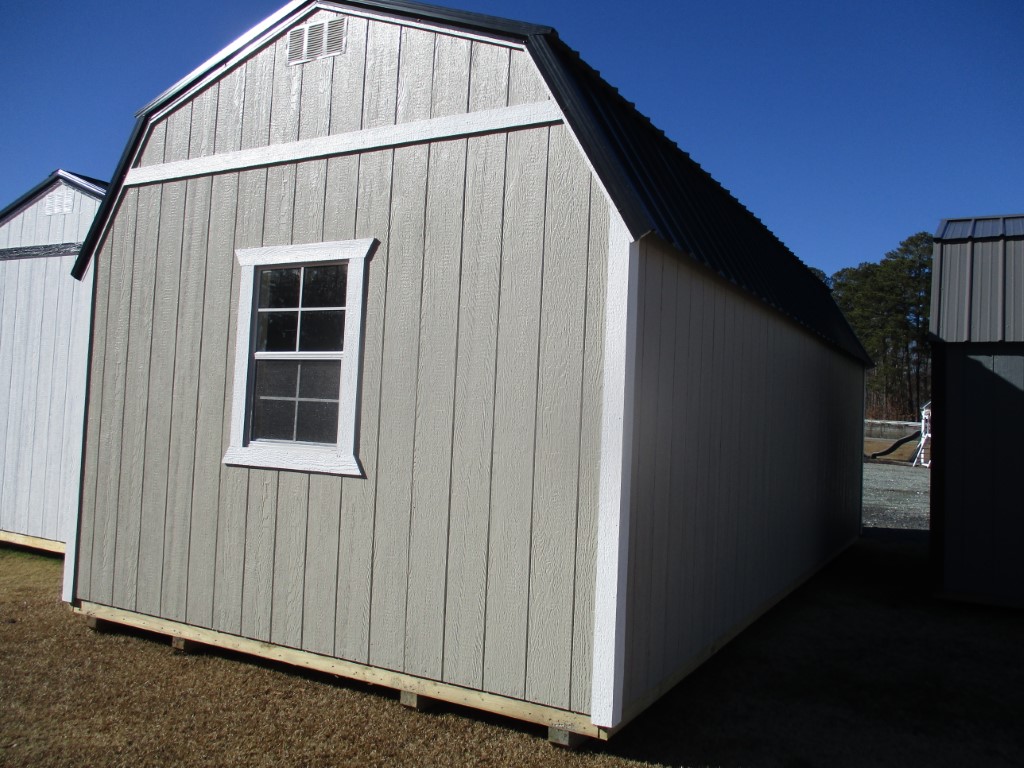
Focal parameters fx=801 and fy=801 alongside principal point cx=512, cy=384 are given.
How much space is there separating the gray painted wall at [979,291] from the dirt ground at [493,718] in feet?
8.82

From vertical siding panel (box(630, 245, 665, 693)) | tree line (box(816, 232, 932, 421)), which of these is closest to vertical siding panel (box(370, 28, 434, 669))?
vertical siding panel (box(630, 245, 665, 693))

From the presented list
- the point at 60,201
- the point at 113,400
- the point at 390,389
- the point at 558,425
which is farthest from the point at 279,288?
the point at 60,201

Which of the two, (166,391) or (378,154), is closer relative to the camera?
(378,154)

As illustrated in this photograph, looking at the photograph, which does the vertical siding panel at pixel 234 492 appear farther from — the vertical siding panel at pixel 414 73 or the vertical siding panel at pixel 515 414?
the vertical siding panel at pixel 515 414

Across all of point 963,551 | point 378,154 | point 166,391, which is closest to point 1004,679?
point 963,551

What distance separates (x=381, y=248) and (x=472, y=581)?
202 cm

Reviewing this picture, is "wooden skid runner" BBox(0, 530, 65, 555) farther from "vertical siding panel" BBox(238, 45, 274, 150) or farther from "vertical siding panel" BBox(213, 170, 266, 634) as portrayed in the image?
"vertical siding panel" BBox(238, 45, 274, 150)

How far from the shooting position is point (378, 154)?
4.87 metres

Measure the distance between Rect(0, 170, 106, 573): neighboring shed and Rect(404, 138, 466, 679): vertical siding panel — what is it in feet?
17.7

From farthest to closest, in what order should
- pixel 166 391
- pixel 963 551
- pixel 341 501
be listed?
pixel 963 551, pixel 166 391, pixel 341 501

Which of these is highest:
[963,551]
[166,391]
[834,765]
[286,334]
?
[286,334]

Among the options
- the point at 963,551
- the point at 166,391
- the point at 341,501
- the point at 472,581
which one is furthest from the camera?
the point at 963,551

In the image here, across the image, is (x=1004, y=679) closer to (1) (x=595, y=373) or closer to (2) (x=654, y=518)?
(2) (x=654, y=518)

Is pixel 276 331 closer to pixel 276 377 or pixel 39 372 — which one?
pixel 276 377
